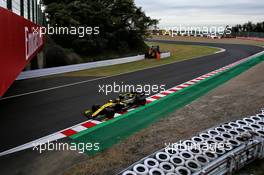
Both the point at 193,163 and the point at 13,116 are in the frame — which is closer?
the point at 193,163

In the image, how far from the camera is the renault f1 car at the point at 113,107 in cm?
982

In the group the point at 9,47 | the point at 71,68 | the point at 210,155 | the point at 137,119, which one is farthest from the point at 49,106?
the point at 71,68

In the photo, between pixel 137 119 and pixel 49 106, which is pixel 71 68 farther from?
pixel 137 119

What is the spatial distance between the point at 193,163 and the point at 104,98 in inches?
308

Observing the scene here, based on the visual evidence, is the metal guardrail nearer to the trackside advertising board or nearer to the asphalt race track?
the asphalt race track

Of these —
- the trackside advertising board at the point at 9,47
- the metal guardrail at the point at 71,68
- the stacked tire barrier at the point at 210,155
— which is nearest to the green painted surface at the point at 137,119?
the stacked tire barrier at the point at 210,155

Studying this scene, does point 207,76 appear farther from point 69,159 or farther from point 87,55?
point 87,55

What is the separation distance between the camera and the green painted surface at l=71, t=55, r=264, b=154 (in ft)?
27.0

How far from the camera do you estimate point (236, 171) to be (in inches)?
→ 231

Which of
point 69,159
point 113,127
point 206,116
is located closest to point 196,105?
point 206,116

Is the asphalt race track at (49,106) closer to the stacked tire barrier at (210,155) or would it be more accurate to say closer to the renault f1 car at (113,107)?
the renault f1 car at (113,107)

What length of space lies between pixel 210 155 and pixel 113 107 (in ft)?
16.7

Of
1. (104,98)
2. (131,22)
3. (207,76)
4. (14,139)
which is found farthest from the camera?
(131,22)

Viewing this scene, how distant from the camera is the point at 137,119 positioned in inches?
388
